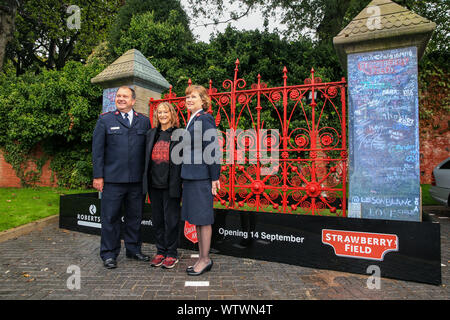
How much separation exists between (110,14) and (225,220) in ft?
58.9

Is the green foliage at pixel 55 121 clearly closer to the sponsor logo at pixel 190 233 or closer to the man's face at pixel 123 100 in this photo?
the man's face at pixel 123 100

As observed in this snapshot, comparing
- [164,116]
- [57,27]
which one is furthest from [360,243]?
[57,27]

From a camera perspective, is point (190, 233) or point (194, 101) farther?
point (190, 233)

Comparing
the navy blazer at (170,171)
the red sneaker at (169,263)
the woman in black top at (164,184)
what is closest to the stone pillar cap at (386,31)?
the woman in black top at (164,184)

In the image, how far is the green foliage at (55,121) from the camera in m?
9.30

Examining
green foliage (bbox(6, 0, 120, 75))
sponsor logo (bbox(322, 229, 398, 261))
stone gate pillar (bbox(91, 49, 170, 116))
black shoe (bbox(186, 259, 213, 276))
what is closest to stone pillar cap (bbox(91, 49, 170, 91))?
stone gate pillar (bbox(91, 49, 170, 116))

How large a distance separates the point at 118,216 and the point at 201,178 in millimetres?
1283

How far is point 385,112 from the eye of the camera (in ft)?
10.9

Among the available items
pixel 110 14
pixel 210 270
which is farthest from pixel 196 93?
pixel 110 14

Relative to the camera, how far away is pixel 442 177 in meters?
6.89

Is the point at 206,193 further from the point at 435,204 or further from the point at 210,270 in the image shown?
the point at 435,204

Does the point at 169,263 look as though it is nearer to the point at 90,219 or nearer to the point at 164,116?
the point at 164,116

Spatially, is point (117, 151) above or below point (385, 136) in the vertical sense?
below
